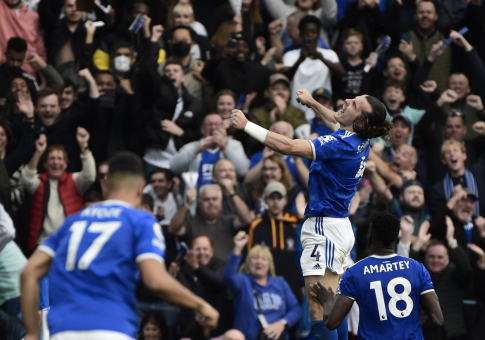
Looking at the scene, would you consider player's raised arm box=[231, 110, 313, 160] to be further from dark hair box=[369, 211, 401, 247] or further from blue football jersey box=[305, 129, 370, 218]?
dark hair box=[369, 211, 401, 247]

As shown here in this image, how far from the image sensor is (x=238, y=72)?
12633 mm

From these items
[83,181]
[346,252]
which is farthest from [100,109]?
[346,252]

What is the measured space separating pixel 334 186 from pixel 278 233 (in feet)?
10.2

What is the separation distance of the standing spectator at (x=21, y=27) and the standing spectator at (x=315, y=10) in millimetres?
4137

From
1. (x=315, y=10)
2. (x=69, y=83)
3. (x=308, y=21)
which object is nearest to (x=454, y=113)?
(x=308, y=21)

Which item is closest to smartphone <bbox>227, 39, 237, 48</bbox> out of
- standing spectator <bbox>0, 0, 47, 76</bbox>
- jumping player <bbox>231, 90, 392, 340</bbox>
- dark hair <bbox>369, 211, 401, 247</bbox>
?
standing spectator <bbox>0, 0, 47, 76</bbox>

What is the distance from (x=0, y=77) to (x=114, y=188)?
24.8ft

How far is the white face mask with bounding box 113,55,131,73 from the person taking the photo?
12.3 m

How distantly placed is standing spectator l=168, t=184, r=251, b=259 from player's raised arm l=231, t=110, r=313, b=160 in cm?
357

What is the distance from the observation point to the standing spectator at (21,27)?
503 inches

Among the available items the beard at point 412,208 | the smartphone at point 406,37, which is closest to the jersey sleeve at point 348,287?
the beard at point 412,208

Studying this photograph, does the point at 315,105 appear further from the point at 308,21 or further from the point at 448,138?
the point at 308,21

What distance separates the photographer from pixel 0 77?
12055 millimetres

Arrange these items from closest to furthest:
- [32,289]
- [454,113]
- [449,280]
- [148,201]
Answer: [32,289]
[449,280]
[148,201]
[454,113]
